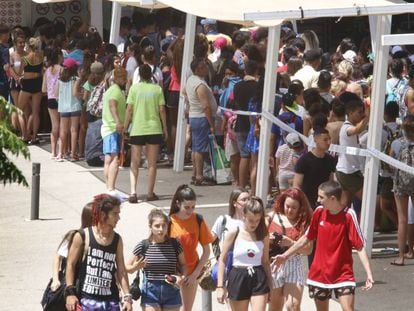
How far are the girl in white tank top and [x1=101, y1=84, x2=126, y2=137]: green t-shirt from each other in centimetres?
675

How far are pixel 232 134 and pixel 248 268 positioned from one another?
6.74 m

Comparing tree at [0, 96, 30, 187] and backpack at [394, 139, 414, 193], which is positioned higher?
tree at [0, 96, 30, 187]

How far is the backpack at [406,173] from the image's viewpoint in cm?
1190

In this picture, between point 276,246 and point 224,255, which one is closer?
point 224,255

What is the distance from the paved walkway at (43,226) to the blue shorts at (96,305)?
1.82 meters

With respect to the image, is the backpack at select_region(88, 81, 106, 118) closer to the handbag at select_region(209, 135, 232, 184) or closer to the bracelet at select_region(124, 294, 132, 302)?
the handbag at select_region(209, 135, 232, 184)

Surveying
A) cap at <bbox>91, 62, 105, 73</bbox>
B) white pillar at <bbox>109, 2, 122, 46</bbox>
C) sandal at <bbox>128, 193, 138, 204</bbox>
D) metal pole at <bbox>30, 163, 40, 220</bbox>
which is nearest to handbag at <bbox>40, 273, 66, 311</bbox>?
metal pole at <bbox>30, 163, 40, 220</bbox>

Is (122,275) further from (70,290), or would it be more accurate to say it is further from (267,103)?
(267,103)

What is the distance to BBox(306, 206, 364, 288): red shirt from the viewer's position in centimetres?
934

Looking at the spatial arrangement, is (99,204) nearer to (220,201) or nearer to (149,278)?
(149,278)

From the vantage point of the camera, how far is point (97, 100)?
1762 cm

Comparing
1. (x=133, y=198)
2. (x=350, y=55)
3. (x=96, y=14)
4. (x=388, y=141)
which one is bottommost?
(x=133, y=198)

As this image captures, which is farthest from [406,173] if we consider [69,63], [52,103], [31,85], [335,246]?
[31,85]

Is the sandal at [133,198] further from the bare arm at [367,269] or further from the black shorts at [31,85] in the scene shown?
the bare arm at [367,269]
